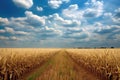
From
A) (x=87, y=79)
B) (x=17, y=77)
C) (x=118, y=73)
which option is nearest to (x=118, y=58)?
(x=118, y=73)

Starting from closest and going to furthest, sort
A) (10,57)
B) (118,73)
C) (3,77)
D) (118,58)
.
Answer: (3,77) → (118,73) → (10,57) → (118,58)

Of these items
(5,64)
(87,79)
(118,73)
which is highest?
(5,64)

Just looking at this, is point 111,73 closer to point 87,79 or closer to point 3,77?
point 87,79

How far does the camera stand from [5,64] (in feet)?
26.5

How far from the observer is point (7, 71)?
322 inches

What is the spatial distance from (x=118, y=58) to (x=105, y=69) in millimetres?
1091

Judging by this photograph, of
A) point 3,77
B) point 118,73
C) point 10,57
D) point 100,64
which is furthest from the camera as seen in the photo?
point 100,64

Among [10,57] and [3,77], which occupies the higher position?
[10,57]

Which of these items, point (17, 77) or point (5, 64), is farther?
point (17, 77)

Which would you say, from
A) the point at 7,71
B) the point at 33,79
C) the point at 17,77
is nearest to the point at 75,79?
the point at 33,79

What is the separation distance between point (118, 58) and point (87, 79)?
2.36 m

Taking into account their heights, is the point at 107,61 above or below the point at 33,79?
above

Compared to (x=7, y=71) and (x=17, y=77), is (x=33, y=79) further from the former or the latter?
(x=7, y=71)

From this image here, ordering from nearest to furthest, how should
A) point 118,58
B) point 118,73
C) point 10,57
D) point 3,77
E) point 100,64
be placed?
point 3,77, point 118,73, point 10,57, point 118,58, point 100,64
